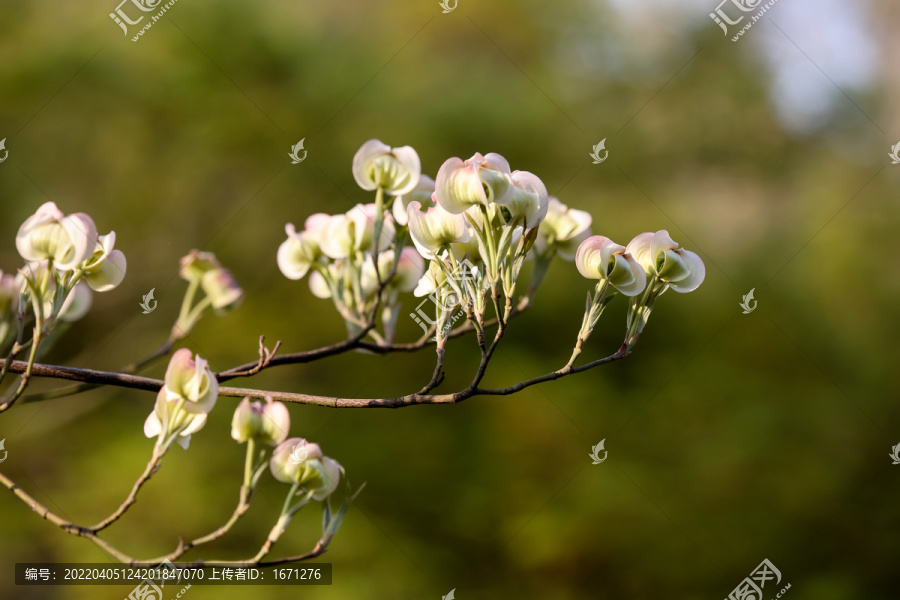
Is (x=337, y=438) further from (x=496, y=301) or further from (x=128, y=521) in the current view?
(x=496, y=301)

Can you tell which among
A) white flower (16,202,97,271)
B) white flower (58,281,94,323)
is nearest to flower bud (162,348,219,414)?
white flower (16,202,97,271)

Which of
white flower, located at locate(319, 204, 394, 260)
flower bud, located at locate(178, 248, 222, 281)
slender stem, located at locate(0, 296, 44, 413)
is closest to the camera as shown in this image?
slender stem, located at locate(0, 296, 44, 413)

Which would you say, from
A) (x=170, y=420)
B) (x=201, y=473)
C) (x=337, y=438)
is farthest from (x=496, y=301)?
(x=201, y=473)

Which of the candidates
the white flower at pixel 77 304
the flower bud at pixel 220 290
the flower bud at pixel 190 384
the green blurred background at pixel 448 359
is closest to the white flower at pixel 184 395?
the flower bud at pixel 190 384

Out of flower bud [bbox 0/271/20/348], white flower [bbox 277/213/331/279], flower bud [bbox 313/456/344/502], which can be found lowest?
flower bud [bbox 313/456/344/502]

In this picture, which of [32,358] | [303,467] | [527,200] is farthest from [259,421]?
[527,200]
